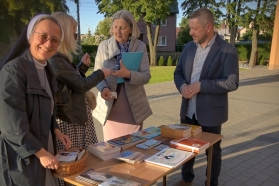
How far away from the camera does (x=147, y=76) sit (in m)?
2.77

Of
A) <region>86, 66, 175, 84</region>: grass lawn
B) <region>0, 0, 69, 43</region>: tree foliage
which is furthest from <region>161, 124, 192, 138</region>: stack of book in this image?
<region>0, 0, 69, 43</region>: tree foliage

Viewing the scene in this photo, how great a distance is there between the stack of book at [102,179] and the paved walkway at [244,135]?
1814mm

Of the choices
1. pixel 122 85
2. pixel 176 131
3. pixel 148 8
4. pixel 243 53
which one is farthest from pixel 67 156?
pixel 243 53

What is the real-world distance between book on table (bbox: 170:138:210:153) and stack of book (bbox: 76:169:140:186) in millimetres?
692

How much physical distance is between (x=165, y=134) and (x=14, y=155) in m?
1.38

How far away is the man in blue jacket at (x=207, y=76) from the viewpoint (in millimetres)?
2691

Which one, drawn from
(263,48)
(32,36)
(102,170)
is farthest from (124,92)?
(263,48)

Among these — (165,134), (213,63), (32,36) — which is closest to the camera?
(32,36)

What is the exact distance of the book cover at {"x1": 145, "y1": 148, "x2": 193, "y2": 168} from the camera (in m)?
1.86

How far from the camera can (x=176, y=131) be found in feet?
8.08

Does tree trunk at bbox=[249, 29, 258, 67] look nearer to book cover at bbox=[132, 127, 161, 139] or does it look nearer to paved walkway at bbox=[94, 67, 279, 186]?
paved walkway at bbox=[94, 67, 279, 186]

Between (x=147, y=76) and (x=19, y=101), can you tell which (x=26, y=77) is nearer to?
(x=19, y=101)

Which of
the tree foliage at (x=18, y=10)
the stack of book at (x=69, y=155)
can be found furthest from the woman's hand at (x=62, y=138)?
the tree foliage at (x=18, y=10)

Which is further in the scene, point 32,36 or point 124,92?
point 124,92
